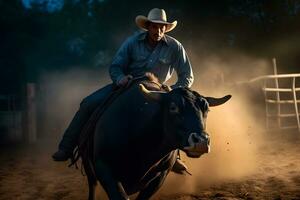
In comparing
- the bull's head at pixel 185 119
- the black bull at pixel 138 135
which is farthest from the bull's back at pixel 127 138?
the bull's head at pixel 185 119

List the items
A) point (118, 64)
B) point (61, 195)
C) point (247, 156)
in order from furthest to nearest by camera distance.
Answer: point (247, 156)
point (61, 195)
point (118, 64)

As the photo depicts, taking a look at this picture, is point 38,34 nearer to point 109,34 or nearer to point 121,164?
point 109,34

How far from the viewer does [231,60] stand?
20.9 m

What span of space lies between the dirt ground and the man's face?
210cm

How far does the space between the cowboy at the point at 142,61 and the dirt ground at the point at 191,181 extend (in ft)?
4.76

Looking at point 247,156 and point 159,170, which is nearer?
point 159,170

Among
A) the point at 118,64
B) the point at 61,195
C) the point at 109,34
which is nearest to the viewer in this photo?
the point at 118,64

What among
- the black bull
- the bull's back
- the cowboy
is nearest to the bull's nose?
the black bull

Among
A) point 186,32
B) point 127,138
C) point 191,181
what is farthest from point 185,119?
point 186,32

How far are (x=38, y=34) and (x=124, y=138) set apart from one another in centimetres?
2198

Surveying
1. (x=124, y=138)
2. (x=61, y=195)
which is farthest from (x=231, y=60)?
(x=124, y=138)

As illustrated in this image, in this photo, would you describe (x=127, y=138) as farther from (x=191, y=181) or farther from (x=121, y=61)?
(x=191, y=181)

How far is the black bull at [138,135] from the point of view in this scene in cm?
347

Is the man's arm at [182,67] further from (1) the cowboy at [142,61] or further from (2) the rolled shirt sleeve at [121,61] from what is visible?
(2) the rolled shirt sleeve at [121,61]
